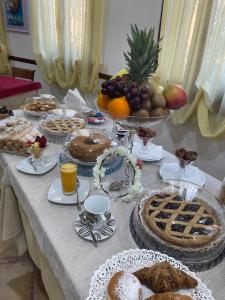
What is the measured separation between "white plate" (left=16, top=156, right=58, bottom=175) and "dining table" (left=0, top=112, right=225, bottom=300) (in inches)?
0.6

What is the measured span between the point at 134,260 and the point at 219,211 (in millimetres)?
302

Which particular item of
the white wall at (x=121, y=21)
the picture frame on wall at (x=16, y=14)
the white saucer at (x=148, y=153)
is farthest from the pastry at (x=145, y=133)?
the picture frame on wall at (x=16, y=14)

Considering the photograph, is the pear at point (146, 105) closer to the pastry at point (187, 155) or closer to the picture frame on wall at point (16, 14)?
the pastry at point (187, 155)

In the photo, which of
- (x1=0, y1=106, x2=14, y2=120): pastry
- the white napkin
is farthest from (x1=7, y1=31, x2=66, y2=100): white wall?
(x1=0, y1=106, x2=14, y2=120): pastry

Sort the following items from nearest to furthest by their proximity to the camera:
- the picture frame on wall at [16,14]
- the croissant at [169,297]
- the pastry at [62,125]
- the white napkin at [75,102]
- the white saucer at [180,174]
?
1. the croissant at [169,297]
2. the white saucer at [180,174]
3. the pastry at [62,125]
4. the white napkin at [75,102]
5. the picture frame on wall at [16,14]

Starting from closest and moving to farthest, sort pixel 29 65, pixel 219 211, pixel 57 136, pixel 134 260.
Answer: pixel 134 260
pixel 219 211
pixel 57 136
pixel 29 65

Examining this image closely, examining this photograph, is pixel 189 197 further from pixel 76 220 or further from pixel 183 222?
pixel 76 220

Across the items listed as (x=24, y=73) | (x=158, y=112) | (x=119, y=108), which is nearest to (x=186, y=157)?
(x=158, y=112)

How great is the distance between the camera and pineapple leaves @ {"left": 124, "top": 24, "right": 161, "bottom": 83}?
2.84ft

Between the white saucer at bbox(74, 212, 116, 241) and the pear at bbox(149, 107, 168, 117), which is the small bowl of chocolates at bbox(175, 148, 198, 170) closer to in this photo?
the pear at bbox(149, 107, 168, 117)

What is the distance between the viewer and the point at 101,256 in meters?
0.61

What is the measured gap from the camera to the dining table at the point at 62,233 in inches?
22.5

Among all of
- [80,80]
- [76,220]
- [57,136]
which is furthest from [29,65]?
[76,220]

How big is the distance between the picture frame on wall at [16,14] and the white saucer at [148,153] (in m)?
2.80
